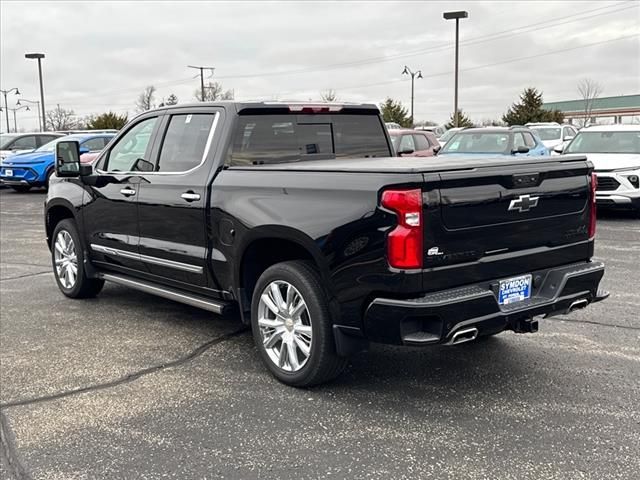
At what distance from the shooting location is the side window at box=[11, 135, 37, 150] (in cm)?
2097

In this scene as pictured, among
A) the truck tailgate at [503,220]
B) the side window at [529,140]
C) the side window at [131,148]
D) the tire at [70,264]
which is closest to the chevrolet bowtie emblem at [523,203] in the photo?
the truck tailgate at [503,220]

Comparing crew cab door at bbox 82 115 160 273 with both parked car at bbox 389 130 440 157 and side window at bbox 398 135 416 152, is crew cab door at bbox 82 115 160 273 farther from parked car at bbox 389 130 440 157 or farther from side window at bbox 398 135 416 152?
side window at bbox 398 135 416 152

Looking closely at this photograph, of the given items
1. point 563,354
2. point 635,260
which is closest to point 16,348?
point 563,354

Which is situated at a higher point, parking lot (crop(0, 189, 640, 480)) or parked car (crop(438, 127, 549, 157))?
parked car (crop(438, 127, 549, 157))

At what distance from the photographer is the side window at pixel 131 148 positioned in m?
5.77

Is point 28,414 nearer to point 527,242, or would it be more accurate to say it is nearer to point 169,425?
point 169,425

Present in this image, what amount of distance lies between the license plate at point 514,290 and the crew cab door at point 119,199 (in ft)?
9.98

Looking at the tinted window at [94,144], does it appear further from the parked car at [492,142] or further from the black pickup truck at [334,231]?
the black pickup truck at [334,231]

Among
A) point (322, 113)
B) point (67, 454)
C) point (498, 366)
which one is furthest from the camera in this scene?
point (322, 113)

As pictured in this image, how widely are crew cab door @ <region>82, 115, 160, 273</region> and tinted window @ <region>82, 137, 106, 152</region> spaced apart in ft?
42.7

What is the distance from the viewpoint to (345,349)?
4055mm

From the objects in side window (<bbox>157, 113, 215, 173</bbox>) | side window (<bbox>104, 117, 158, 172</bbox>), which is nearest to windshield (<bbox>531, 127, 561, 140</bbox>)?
side window (<bbox>104, 117, 158, 172</bbox>)

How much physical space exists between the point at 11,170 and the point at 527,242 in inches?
702

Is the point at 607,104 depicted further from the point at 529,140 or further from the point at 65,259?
the point at 65,259
